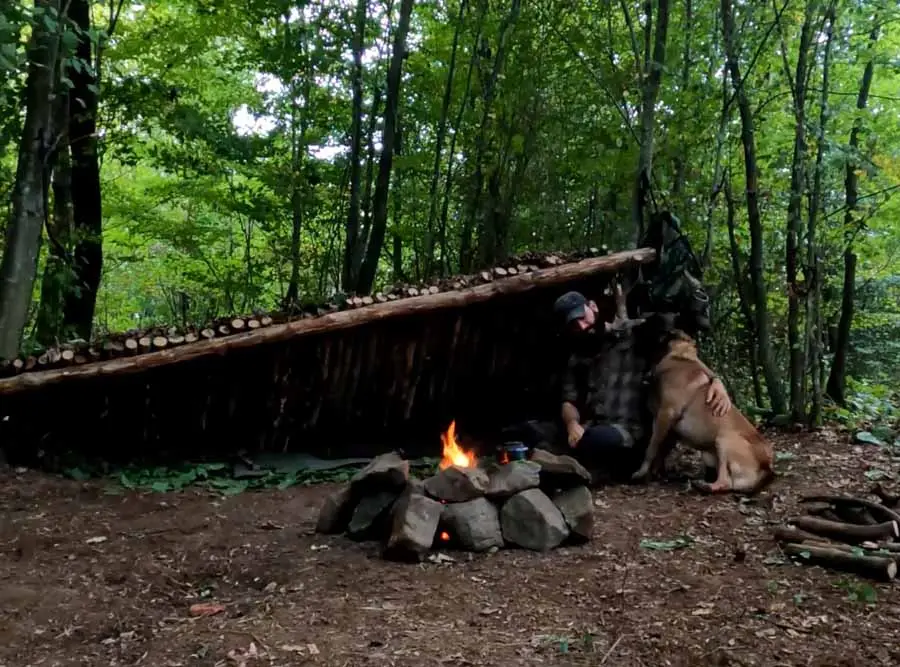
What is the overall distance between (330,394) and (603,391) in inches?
94.5

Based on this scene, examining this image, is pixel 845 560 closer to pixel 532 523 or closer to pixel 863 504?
pixel 863 504

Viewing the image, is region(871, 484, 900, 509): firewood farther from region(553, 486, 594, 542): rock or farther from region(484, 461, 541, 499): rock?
region(484, 461, 541, 499): rock

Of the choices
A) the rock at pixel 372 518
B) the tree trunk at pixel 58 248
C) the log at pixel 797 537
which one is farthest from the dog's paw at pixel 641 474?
the tree trunk at pixel 58 248

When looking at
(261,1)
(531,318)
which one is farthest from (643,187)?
(261,1)

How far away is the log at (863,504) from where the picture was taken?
384 centimetres

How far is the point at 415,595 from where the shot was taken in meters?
3.39

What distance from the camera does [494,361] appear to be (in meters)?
6.76

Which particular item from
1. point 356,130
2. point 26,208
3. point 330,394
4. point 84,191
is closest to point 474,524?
point 330,394

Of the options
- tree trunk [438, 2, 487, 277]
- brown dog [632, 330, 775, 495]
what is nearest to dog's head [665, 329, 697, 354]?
brown dog [632, 330, 775, 495]

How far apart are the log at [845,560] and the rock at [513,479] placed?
4.60ft

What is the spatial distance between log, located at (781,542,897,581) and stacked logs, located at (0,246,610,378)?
326 cm

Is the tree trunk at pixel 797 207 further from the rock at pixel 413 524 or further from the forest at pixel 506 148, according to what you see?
the rock at pixel 413 524

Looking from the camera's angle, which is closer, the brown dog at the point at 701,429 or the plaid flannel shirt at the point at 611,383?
the brown dog at the point at 701,429

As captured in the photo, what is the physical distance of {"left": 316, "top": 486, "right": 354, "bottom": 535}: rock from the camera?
14.3ft
